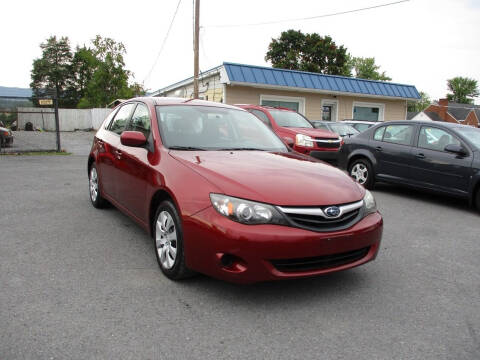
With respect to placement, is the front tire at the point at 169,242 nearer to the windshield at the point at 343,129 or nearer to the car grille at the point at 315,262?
the car grille at the point at 315,262

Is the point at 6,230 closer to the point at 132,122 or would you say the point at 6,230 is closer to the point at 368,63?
the point at 132,122

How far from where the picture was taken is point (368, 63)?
7638 cm

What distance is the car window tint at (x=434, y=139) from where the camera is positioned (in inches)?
266

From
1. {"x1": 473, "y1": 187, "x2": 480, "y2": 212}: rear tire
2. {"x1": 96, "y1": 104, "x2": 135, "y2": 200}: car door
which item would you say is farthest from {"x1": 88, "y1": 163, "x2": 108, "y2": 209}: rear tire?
{"x1": 473, "y1": 187, "x2": 480, "y2": 212}: rear tire

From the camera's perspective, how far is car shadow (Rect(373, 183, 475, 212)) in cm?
692

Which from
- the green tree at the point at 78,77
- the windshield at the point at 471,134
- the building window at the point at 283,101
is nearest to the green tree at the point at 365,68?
the green tree at the point at 78,77

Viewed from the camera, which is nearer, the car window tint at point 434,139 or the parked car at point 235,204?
the parked car at point 235,204

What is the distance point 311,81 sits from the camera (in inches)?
742

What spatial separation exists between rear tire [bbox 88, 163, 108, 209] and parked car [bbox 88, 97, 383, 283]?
1461mm

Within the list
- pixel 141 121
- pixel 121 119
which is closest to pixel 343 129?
pixel 121 119

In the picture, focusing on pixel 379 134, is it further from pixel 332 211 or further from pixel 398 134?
pixel 332 211

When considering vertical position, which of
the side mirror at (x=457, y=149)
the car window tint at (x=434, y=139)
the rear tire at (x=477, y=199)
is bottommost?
the rear tire at (x=477, y=199)

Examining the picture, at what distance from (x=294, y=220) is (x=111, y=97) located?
3301 cm

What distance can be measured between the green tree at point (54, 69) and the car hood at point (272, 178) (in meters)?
65.8
